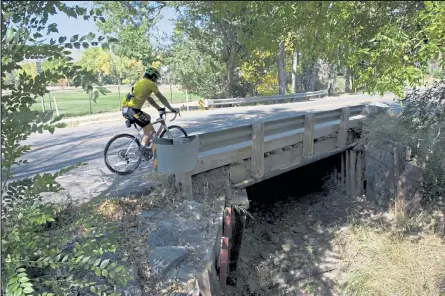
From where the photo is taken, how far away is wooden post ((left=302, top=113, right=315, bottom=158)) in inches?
312

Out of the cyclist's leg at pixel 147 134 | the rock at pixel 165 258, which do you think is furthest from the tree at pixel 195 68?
the rock at pixel 165 258

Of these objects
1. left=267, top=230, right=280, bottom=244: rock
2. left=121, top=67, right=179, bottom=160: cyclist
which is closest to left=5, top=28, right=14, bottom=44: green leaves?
left=121, top=67, right=179, bottom=160: cyclist

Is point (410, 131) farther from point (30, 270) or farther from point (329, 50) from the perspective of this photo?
point (30, 270)

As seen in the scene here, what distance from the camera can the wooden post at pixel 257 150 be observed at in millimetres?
6660

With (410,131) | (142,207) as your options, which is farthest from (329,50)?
(410,131)

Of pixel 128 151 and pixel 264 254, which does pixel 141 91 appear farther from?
pixel 264 254

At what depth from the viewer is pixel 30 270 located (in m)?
3.16

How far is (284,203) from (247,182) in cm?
352

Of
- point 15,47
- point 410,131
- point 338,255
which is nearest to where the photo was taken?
point 15,47

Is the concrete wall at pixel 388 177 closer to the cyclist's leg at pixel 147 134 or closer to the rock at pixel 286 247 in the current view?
the rock at pixel 286 247

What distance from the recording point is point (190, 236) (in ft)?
13.3

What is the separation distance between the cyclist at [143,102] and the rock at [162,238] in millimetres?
2260

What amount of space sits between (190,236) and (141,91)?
2.59 metres

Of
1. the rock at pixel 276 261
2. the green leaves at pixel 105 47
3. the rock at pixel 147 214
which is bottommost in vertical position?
the rock at pixel 276 261
